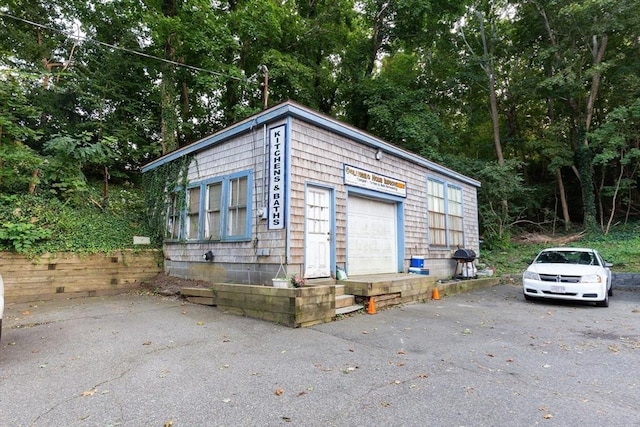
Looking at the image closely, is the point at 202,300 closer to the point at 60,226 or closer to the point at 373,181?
the point at 60,226

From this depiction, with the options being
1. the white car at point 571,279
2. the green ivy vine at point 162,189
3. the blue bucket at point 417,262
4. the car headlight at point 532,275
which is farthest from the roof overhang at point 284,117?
the white car at point 571,279

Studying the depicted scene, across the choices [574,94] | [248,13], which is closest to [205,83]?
[248,13]

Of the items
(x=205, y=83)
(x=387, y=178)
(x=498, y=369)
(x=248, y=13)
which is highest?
(x=248, y=13)

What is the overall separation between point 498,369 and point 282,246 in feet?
13.5

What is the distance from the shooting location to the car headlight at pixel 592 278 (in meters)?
7.58

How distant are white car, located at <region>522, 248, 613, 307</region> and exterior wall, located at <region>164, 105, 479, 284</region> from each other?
3.11 meters

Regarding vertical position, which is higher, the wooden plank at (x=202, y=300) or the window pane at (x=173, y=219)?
the window pane at (x=173, y=219)

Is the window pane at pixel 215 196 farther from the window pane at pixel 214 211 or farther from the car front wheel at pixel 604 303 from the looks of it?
the car front wheel at pixel 604 303

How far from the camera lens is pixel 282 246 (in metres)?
6.75

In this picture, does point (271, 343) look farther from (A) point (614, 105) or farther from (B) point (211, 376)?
(A) point (614, 105)

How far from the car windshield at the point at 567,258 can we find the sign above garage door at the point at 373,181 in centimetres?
393

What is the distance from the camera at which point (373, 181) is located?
8930 mm

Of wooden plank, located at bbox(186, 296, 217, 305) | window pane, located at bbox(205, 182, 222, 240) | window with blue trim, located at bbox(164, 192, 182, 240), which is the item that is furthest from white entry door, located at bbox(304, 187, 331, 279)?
window with blue trim, located at bbox(164, 192, 182, 240)

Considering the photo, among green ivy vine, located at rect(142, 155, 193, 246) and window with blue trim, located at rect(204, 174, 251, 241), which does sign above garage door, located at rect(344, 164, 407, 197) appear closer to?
window with blue trim, located at rect(204, 174, 251, 241)
